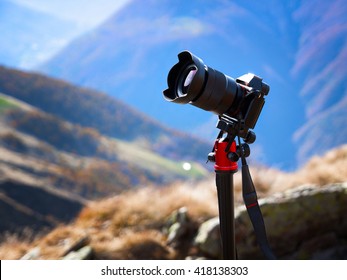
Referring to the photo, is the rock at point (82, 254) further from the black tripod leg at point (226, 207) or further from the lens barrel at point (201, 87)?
the lens barrel at point (201, 87)

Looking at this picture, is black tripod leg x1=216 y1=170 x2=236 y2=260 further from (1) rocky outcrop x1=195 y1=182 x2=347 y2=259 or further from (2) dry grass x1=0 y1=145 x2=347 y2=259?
(2) dry grass x1=0 y1=145 x2=347 y2=259

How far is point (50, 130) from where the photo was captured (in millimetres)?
48125

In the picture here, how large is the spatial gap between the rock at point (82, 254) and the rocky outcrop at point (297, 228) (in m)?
1.47

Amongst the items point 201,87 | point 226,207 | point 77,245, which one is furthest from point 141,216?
point 201,87

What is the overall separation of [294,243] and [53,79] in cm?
6313

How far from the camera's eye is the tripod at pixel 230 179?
9.85 feet

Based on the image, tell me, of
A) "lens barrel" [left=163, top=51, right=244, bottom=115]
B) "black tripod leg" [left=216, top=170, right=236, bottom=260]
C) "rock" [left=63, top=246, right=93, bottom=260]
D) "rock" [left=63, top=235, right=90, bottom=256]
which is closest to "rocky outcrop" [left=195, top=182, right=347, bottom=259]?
"rock" [left=63, top=246, right=93, bottom=260]

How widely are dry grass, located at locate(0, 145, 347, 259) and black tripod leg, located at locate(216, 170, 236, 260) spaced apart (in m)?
2.76

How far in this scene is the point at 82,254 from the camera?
5.38 metres

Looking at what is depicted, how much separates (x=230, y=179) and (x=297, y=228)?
325 cm

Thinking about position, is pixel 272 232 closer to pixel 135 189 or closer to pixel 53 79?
pixel 135 189

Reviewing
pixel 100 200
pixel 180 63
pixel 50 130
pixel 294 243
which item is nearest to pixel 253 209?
pixel 180 63

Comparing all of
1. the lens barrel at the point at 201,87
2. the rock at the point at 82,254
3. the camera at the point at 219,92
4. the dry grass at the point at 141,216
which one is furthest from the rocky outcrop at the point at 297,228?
the lens barrel at the point at 201,87

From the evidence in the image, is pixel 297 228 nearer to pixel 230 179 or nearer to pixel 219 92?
pixel 230 179
